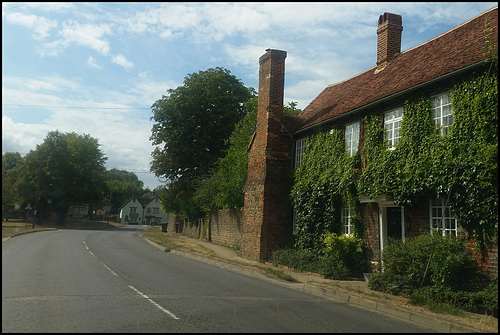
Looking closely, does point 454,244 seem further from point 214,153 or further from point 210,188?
point 214,153

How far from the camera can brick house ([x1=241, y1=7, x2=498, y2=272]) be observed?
37.7ft

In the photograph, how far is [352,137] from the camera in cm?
1498

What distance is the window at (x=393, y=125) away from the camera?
12.9m

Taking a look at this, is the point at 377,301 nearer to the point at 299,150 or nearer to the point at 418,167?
the point at 418,167

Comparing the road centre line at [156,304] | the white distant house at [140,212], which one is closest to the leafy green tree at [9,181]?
the road centre line at [156,304]

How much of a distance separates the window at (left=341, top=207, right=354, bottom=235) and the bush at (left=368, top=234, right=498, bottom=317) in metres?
3.83

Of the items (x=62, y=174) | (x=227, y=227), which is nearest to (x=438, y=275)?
(x=62, y=174)

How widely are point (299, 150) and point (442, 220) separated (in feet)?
27.0

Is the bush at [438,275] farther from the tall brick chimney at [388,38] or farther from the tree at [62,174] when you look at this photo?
the tall brick chimney at [388,38]

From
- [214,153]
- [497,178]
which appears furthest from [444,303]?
[214,153]

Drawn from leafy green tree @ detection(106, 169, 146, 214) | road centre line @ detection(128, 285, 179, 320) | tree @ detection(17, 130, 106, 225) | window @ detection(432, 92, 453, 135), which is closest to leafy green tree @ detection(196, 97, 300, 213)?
tree @ detection(17, 130, 106, 225)

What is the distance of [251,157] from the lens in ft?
64.7

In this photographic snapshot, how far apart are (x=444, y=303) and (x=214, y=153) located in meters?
28.4

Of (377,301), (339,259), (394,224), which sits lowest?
(377,301)
